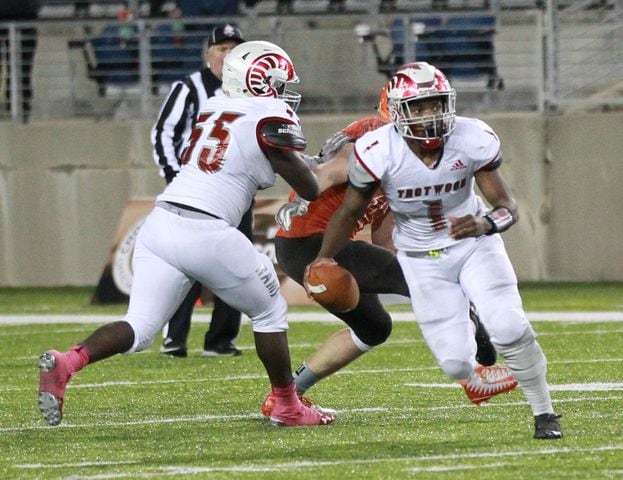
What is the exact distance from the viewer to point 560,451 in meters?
5.05

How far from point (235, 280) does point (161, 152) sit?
→ 3.01m

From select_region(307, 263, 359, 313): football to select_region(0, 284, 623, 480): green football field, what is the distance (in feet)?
1.58

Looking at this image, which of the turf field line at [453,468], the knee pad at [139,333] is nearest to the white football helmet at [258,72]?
the knee pad at [139,333]

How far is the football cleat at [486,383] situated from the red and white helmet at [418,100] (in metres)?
0.93

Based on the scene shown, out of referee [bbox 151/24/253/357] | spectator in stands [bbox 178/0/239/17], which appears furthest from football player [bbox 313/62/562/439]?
spectator in stands [bbox 178/0/239/17]

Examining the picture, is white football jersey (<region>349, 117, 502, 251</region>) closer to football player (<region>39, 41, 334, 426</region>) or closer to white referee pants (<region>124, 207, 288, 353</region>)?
football player (<region>39, 41, 334, 426</region>)

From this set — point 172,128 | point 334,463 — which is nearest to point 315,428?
point 334,463

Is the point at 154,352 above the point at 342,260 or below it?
below

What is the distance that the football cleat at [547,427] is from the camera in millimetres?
5309

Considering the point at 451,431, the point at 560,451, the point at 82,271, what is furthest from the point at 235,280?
the point at 82,271

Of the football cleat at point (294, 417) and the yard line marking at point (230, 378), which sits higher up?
the football cleat at point (294, 417)

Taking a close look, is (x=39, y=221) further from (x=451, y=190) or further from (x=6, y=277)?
(x=451, y=190)

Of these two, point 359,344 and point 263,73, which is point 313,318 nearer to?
point 359,344

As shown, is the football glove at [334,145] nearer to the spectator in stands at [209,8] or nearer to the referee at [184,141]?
the referee at [184,141]
